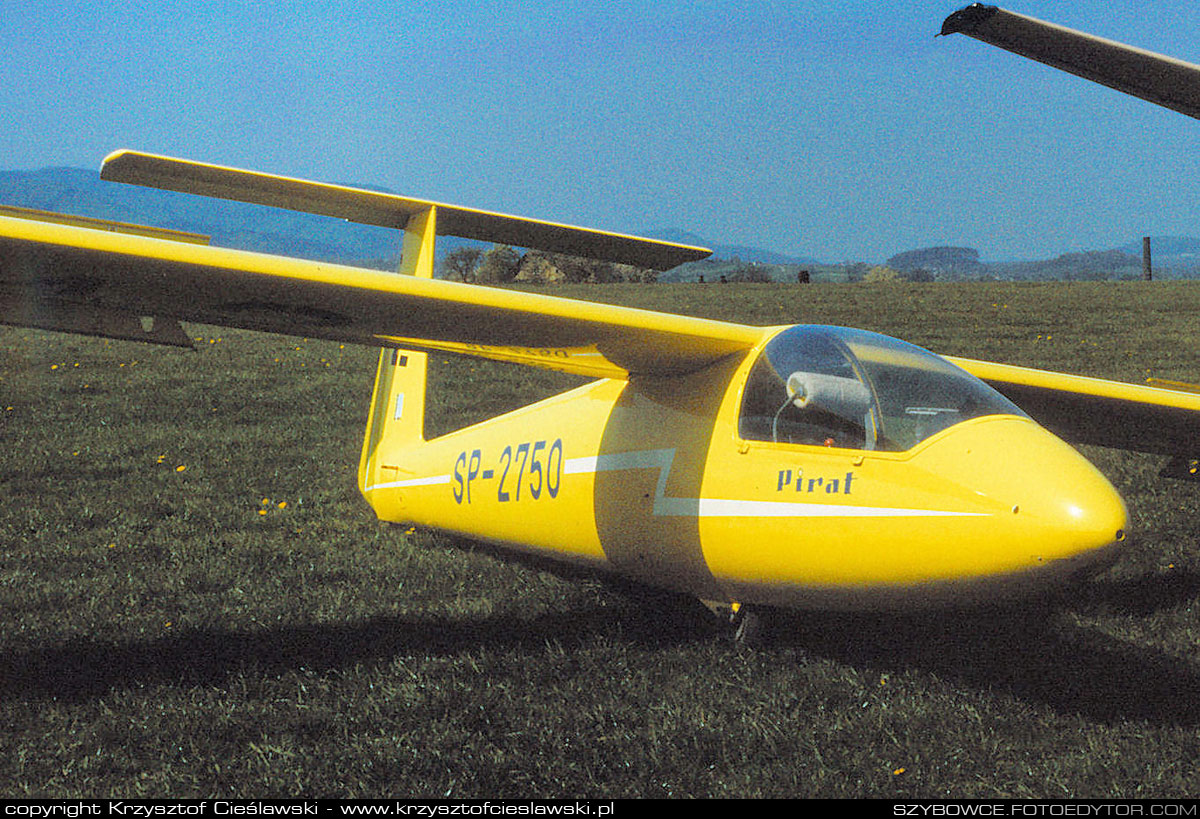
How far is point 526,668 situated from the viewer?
500 cm

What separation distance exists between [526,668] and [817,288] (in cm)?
2516

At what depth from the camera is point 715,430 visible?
4867 millimetres

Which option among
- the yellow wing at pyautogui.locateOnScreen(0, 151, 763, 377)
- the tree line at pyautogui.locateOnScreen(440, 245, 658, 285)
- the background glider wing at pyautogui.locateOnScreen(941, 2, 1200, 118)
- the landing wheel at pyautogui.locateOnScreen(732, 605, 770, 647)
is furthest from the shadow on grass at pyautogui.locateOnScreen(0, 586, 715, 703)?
the tree line at pyautogui.locateOnScreen(440, 245, 658, 285)

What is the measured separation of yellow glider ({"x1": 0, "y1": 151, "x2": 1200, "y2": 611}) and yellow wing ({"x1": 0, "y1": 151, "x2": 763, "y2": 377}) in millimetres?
13

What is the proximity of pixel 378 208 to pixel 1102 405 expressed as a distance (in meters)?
5.63

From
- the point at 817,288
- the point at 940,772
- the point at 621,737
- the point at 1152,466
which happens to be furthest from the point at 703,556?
the point at 817,288

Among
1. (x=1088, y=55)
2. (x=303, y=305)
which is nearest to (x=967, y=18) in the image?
(x=1088, y=55)

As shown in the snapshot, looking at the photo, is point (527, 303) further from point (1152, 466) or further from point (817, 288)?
point (817, 288)

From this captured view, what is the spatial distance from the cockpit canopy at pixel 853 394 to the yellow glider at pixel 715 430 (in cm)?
1

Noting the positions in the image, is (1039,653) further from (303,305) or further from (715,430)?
(303,305)

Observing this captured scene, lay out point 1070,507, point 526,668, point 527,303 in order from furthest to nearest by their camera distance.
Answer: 1. point 526,668
2. point 527,303
3. point 1070,507

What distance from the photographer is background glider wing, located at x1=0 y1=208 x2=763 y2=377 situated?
411 centimetres

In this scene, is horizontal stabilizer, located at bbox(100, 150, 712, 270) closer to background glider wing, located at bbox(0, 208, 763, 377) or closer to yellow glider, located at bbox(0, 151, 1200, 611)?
yellow glider, located at bbox(0, 151, 1200, 611)

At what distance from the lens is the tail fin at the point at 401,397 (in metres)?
7.46
